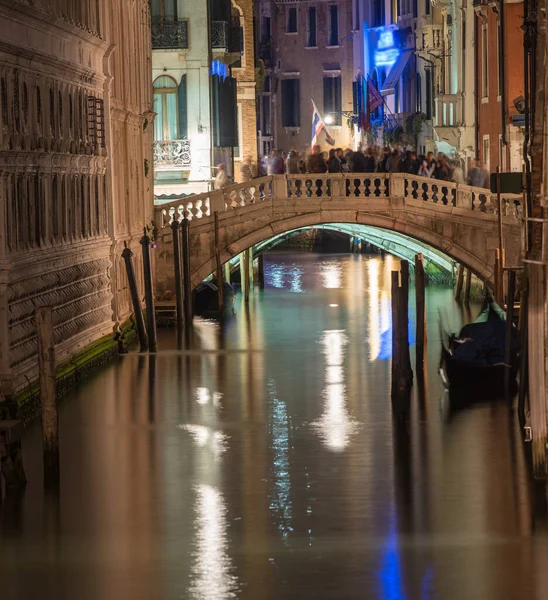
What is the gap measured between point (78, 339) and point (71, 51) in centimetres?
316

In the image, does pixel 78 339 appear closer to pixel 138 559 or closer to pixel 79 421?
pixel 79 421

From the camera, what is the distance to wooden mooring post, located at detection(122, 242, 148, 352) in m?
20.5

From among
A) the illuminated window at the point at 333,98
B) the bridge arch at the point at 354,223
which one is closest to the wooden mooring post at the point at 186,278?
the bridge arch at the point at 354,223

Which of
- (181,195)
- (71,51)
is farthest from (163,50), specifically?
(71,51)

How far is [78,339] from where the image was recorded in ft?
60.9

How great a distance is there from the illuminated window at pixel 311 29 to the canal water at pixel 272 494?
30.5 metres

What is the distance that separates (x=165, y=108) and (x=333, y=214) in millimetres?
5171

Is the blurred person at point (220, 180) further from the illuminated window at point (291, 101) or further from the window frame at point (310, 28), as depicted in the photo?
the window frame at point (310, 28)

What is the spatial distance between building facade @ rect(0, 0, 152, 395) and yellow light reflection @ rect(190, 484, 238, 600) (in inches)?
108

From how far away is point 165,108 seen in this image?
29.2 metres

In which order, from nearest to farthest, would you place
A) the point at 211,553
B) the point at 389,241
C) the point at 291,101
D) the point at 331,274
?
the point at 211,553 → the point at 389,241 → the point at 331,274 → the point at 291,101

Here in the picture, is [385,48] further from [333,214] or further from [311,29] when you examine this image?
[333,214]

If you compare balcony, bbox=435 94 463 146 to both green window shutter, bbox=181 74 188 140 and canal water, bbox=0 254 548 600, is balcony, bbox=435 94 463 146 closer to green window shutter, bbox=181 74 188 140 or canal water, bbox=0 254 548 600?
green window shutter, bbox=181 74 188 140

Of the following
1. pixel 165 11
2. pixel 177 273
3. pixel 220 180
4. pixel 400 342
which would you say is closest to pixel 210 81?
pixel 165 11
